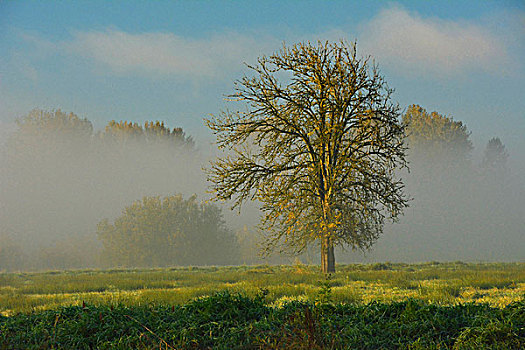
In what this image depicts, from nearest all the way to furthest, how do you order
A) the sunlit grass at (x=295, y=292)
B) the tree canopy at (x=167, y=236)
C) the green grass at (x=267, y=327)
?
the green grass at (x=267, y=327) → the sunlit grass at (x=295, y=292) → the tree canopy at (x=167, y=236)

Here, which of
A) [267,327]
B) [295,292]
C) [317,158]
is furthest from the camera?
[317,158]

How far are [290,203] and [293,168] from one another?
165 cm

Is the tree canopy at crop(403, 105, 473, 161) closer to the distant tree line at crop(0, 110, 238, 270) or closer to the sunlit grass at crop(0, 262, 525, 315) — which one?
the distant tree line at crop(0, 110, 238, 270)

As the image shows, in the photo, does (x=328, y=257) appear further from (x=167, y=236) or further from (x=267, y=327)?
(x=167, y=236)

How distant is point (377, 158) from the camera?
18.2 m

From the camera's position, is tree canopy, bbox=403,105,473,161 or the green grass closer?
the green grass

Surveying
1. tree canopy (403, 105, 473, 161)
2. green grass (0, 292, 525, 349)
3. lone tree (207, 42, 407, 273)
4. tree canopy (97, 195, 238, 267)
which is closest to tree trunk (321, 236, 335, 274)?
lone tree (207, 42, 407, 273)

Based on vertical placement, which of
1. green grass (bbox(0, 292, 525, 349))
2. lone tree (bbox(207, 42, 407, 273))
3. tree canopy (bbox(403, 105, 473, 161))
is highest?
tree canopy (bbox(403, 105, 473, 161))

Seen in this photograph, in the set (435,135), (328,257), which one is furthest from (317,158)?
(435,135)

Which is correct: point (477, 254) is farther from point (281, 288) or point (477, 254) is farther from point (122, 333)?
point (122, 333)

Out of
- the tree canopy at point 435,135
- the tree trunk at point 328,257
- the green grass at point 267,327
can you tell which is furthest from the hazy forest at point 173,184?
the green grass at point 267,327

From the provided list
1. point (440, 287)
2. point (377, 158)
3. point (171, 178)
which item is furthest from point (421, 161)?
point (440, 287)

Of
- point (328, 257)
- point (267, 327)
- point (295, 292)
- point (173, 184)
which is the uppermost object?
point (173, 184)

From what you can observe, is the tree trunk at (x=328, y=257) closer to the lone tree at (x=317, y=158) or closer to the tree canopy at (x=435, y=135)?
the lone tree at (x=317, y=158)
